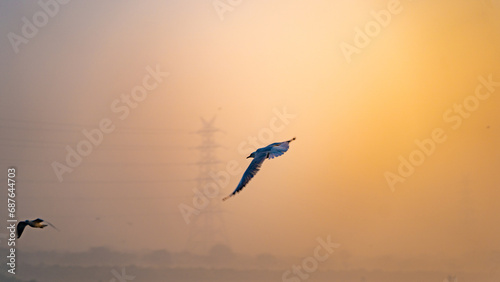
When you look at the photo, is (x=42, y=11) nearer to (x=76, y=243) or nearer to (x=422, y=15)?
(x=76, y=243)

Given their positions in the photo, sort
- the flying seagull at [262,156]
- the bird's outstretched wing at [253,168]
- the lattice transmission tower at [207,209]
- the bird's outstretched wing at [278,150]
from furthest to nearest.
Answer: the lattice transmission tower at [207,209]
the bird's outstretched wing at [278,150]
the flying seagull at [262,156]
the bird's outstretched wing at [253,168]

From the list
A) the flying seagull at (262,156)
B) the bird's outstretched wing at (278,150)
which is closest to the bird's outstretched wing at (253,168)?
the flying seagull at (262,156)

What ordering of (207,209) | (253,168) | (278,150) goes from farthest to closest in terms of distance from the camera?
(207,209) < (278,150) < (253,168)

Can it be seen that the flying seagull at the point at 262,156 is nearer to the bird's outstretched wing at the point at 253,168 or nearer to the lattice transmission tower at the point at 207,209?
the bird's outstretched wing at the point at 253,168

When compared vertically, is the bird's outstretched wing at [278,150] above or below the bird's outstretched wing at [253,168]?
above

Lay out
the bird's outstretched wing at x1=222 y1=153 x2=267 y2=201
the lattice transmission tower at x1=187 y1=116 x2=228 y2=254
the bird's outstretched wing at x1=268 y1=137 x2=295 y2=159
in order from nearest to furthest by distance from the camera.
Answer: the bird's outstretched wing at x1=222 y1=153 x2=267 y2=201 < the bird's outstretched wing at x1=268 y1=137 x2=295 y2=159 < the lattice transmission tower at x1=187 y1=116 x2=228 y2=254

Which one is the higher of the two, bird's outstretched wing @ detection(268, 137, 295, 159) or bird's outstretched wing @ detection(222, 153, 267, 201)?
bird's outstretched wing @ detection(268, 137, 295, 159)

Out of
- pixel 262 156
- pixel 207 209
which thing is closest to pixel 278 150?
pixel 262 156

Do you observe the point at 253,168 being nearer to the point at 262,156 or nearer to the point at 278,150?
the point at 262,156

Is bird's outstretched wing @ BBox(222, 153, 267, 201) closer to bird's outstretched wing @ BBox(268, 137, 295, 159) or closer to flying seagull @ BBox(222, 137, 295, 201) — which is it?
flying seagull @ BBox(222, 137, 295, 201)

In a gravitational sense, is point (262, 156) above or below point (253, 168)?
above

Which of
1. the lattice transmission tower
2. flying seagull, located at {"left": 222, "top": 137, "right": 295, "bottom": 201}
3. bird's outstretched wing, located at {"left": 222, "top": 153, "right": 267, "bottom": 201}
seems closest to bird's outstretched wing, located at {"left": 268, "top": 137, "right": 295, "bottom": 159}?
flying seagull, located at {"left": 222, "top": 137, "right": 295, "bottom": 201}

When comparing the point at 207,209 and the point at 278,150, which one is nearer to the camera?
the point at 278,150
